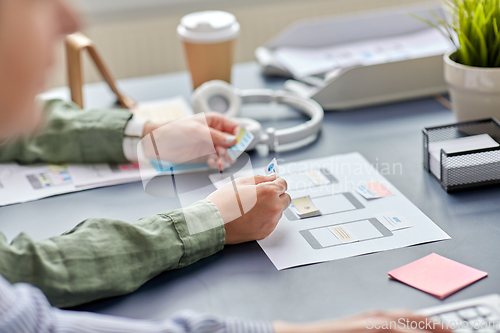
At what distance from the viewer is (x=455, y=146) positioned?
2.87 ft

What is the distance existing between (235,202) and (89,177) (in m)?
0.33

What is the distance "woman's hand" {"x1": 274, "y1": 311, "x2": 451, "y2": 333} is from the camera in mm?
534

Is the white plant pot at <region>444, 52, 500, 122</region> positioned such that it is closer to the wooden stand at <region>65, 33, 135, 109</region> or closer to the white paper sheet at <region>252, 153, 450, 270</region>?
the white paper sheet at <region>252, 153, 450, 270</region>

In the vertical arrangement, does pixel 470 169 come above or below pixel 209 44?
below

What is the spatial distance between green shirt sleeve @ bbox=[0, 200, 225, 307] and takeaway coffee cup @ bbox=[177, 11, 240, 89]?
59cm

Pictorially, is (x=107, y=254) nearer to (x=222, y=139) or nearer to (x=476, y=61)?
(x=222, y=139)

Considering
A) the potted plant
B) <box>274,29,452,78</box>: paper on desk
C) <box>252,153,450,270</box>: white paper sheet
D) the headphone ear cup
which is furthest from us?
<box>274,29,452,78</box>: paper on desk

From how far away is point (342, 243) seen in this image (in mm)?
719

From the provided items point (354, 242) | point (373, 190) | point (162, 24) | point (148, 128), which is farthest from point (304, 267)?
point (162, 24)

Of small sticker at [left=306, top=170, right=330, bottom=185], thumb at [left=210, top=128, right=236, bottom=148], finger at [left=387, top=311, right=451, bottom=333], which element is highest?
thumb at [left=210, top=128, right=236, bottom=148]

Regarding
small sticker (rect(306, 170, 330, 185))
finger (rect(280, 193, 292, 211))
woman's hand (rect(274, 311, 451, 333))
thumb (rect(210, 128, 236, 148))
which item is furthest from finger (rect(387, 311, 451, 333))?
thumb (rect(210, 128, 236, 148))

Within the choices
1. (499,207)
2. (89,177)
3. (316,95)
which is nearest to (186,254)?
(89,177)

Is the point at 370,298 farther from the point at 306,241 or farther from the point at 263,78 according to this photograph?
the point at 263,78

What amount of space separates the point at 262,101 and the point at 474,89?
48 cm
